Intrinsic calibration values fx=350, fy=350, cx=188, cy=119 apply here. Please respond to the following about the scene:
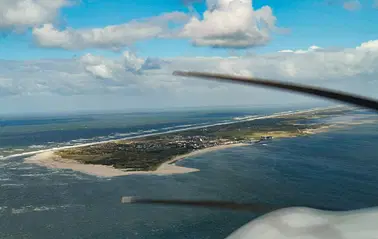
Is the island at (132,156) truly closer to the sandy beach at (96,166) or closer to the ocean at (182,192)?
the sandy beach at (96,166)

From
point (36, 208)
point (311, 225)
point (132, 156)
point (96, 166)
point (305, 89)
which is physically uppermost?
point (305, 89)

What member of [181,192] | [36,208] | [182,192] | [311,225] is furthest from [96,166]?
[311,225]

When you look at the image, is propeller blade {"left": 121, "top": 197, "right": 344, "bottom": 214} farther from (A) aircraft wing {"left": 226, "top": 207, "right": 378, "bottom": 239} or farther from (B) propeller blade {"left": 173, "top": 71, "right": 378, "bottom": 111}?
(B) propeller blade {"left": 173, "top": 71, "right": 378, "bottom": 111}

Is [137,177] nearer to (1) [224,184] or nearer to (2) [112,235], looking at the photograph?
(1) [224,184]

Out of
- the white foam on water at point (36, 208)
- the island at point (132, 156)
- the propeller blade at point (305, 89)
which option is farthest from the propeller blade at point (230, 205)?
the island at point (132, 156)

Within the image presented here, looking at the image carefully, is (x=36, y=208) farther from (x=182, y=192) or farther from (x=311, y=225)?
(x=311, y=225)

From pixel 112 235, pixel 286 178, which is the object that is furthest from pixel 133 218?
pixel 286 178
